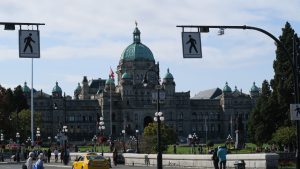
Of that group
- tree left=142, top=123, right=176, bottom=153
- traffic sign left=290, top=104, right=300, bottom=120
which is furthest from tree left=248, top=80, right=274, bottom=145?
traffic sign left=290, top=104, right=300, bottom=120

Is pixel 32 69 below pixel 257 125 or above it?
above

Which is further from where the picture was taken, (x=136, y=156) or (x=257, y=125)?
(x=257, y=125)

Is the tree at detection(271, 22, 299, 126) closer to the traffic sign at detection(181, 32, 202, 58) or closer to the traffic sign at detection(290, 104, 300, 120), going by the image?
the traffic sign at detection(290, 104, 300, 120)

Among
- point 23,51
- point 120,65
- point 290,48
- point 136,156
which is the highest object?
point 120,65

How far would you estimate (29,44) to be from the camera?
91.5 feet

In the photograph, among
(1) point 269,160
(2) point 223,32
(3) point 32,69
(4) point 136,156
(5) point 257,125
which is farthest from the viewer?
(3) point 32,69

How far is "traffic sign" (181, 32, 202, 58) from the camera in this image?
2842cm

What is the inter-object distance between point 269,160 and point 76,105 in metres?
158

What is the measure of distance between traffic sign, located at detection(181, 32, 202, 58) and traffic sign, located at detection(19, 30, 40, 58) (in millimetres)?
6013

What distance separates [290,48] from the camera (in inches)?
2648

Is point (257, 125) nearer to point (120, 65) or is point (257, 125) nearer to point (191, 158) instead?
point (191, 158)

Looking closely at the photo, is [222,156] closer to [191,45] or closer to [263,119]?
[191,45]

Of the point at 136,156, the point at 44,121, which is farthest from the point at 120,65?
the point at 136,156

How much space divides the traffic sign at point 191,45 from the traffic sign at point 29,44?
6.01 m
